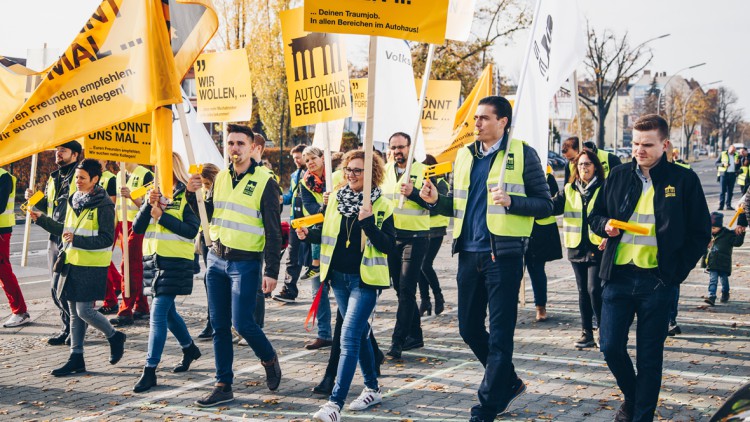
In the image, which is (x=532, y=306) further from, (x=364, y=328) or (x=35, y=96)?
(x=35, y=96)

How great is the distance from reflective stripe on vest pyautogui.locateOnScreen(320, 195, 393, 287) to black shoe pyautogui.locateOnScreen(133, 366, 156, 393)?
5.67ft

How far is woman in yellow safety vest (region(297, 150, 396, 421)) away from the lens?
6.04 meters

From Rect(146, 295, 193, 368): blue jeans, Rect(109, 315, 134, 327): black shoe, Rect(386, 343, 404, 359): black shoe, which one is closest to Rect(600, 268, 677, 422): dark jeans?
Rect(386, 343, 404, 359): black shoe

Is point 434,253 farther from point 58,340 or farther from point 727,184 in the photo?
point 727,184

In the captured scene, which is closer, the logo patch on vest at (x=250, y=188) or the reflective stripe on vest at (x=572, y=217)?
the logo patch on vest at (x=250, y=188)

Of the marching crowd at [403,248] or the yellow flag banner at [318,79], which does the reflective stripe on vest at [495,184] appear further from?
the yellow flag banner at [318,79]

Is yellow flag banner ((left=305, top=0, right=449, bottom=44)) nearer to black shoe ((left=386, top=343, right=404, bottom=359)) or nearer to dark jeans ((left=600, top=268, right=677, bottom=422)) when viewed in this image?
dark jeans ((left=600, top=268, right=677, bottom=422))

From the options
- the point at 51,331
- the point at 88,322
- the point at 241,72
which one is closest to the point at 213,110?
the point at 241,72

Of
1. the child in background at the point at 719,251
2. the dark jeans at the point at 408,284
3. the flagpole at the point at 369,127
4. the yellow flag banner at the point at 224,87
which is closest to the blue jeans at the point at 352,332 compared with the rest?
the flagpole at the point at 369,127

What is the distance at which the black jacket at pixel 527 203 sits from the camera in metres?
5.74

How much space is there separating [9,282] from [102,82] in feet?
13.0

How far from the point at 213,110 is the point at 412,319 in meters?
4.40

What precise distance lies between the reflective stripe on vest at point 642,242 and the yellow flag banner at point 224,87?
6.15 meters

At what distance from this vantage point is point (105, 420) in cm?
609
